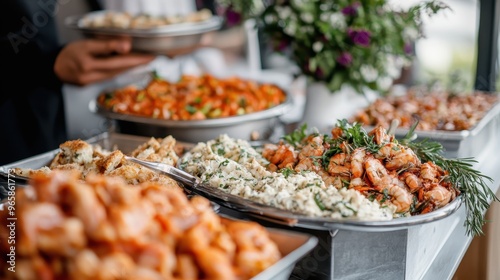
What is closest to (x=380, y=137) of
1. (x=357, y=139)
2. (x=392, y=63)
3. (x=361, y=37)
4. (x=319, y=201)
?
(x=357, y=139)

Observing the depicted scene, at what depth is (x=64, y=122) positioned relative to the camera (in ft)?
8.78

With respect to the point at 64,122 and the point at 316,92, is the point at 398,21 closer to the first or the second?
the point at 316,92

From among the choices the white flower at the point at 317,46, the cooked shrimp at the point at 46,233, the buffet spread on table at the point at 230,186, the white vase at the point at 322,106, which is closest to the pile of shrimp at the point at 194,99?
the buffet spread on table at the point at 230,186

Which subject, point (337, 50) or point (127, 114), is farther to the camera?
point (337, 50)

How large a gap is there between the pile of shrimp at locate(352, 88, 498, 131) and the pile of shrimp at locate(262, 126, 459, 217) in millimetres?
639

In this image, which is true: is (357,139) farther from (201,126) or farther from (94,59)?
(94,59)

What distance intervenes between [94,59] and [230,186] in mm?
1341

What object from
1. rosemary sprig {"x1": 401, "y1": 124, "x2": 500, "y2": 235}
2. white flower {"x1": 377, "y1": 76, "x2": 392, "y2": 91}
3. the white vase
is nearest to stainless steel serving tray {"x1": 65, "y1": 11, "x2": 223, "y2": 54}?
the white vase

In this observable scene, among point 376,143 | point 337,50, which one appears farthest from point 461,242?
point 337,50

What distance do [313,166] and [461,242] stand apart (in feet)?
1.58

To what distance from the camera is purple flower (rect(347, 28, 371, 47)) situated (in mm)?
2262

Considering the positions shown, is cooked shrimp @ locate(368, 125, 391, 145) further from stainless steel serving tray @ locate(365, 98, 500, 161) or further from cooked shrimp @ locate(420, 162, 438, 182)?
stainless steel serving tray @ locate(365, 98, 500, 161)

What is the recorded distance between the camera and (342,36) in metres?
2.33

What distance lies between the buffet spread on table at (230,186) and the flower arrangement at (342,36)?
17 cm
